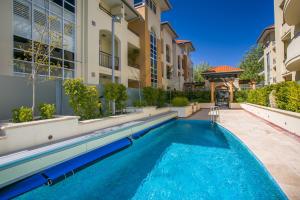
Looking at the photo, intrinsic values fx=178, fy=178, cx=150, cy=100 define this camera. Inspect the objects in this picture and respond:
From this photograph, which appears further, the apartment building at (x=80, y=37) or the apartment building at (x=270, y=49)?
the apartment building at (x=270, y=49)

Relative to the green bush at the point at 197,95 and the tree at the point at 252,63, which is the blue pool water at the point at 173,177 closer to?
the green bush at the point at 197,95

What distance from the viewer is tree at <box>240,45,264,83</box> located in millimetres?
51625

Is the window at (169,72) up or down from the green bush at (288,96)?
up

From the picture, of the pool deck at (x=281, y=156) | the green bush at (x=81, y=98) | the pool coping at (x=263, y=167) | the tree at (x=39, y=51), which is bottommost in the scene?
the pool coping at (x=263, y=167)

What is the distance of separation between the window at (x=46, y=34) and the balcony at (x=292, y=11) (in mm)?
13255

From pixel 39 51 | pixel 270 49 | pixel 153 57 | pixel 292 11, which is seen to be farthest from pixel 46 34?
pixel 270 49

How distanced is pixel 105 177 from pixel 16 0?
9.47 m

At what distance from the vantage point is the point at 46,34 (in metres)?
10.0

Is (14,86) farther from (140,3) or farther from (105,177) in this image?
(140,3)


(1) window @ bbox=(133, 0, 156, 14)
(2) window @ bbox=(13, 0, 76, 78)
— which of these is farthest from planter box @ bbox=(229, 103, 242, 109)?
(2) window @ bbox=(13, 0, 76, 78)

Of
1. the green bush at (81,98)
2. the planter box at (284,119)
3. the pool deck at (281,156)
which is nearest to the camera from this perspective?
the pool deck at (281,156)

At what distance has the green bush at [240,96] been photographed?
82.4ft

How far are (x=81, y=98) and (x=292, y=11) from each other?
1451 cm

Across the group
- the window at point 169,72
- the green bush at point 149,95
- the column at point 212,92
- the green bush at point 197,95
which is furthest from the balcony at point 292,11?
the window at point 169,72
